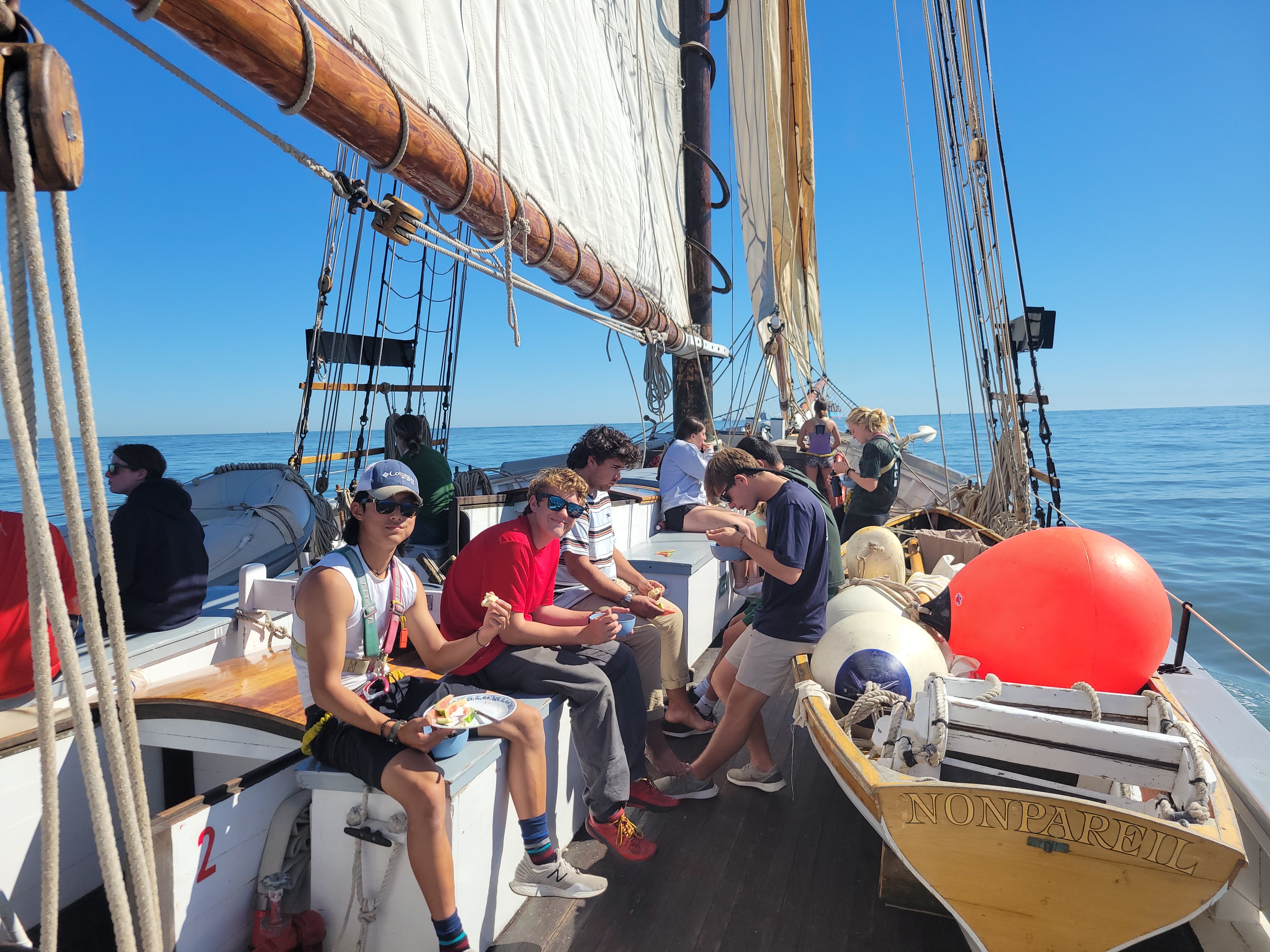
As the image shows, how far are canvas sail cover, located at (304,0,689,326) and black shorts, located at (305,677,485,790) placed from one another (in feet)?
6.58

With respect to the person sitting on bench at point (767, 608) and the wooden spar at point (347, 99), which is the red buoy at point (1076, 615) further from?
the wooden spar at point (347, 99)

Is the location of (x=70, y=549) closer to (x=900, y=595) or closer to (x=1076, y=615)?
(x=1076, y=615)

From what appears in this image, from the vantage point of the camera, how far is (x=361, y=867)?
194cm

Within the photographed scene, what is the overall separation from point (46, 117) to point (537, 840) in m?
A: 2.17

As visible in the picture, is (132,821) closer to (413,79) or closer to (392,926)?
(392,926)

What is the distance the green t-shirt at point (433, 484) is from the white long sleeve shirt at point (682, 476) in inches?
60.5

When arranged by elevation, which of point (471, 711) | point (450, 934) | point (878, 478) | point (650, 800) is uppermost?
point (878, 478)

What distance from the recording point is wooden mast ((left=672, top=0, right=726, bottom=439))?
25.3ft

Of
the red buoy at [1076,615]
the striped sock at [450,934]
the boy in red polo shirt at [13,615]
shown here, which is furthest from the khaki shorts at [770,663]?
the boy in red polo shirt at [13,615]

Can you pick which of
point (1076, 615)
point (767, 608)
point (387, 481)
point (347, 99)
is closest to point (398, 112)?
point (347, 99)

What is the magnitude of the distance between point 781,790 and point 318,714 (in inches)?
76.9

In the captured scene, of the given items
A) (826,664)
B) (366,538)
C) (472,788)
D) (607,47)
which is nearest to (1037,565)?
(826,664)

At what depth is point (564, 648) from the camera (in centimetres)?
266

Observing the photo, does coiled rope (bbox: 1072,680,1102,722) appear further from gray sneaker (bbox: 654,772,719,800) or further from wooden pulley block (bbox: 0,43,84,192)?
wooden pulley block (bbox: 0,43,84,192)
